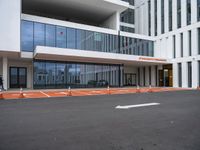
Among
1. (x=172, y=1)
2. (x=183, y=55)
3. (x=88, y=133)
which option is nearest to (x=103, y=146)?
(x=88, y=133)

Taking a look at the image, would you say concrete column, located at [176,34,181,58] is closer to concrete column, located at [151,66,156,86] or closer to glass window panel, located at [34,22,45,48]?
concrete column, located at [151,66,156,86]

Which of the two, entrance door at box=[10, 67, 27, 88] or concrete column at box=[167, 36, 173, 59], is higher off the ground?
concrete column at box=[167, 36, 173, 59]

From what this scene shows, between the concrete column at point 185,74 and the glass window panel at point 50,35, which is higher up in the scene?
the glass window panel at point 50,35

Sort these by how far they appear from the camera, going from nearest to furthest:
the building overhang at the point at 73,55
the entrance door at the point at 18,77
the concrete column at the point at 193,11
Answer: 1. the building overhang at the point at 73,55
2. the entrance door at the point at 18,77
3. the concrete column at the point at 193,11

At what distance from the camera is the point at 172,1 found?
30.1 m

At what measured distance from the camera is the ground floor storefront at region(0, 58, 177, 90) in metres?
23.3

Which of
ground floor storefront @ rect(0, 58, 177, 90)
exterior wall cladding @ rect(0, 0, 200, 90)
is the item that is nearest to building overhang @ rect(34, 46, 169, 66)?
exterior wall cladding @ rect(0, 0, 200, 90)

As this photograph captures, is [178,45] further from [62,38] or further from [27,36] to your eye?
[27,36]

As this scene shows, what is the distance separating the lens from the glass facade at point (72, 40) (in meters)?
23.2

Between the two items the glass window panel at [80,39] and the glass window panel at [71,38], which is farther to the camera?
the glass window panel at [80,39]

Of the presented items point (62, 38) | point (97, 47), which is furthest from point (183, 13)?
point (62, 38)

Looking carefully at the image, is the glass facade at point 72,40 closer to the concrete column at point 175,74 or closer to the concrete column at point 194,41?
the concrete column at point 175,74

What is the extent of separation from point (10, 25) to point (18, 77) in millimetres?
9647

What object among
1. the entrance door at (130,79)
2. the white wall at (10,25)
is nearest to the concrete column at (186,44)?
the entrance door at (130,79)
